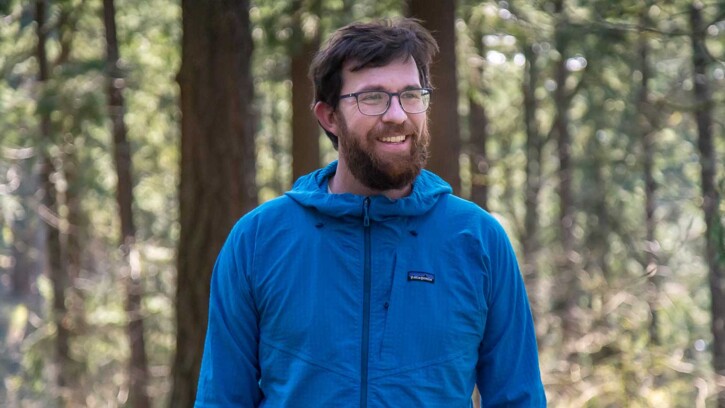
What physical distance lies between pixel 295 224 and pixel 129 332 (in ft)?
44.3

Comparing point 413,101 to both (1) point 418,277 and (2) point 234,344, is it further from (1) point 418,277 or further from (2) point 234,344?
(2) point 234,344

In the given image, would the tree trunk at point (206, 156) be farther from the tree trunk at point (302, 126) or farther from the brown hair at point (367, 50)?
the brown hair at point (367, 50)

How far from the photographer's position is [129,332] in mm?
15695

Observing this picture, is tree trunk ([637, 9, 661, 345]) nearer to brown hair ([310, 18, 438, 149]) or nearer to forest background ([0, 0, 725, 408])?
forest background ([0, 0, 725, 408])

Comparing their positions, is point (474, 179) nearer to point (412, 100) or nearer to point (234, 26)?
point (234, 26)

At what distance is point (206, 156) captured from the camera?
24.9 ft

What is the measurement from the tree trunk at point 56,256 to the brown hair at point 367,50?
1273 centimetres

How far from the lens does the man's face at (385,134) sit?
2732mm

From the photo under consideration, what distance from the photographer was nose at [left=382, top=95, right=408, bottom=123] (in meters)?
2.71

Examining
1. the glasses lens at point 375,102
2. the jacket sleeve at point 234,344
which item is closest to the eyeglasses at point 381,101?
the glasses lens at point 375,102

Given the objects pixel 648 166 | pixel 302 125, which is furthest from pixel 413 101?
pixel 648 166

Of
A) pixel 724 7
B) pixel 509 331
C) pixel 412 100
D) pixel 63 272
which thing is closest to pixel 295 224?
pixel 412 100

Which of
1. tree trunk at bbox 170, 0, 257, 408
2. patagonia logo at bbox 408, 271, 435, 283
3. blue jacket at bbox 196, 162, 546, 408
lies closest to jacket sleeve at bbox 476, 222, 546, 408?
blue jacket at bbox 196, 162, 546, 408

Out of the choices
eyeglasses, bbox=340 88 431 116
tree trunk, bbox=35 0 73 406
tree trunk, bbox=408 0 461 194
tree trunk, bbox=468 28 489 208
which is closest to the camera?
eyeglasses, bbox=340 88 431 116
